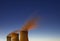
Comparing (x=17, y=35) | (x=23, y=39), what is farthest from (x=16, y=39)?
(x=23, y=39)

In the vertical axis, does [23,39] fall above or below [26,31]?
below

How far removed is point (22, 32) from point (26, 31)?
0.29m

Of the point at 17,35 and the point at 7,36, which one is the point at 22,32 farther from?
the point at 7,36

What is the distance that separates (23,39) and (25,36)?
264 mm

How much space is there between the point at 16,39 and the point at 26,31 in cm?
138

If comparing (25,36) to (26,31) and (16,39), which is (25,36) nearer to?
(26,31)

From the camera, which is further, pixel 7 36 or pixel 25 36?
pixel 7 36

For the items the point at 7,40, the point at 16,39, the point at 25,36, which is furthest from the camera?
the point at 7,40

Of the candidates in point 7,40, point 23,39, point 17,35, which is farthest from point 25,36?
point 7,40

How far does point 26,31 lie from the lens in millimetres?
8328

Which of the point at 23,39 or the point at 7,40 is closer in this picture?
the point at 23,39

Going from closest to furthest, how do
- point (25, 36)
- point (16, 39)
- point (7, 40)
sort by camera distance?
point (25, 36) → point (16, 39) → point (7, 40)

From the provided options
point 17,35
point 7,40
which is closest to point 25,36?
point 17,35

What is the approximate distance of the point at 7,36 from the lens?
40.0ft
